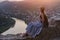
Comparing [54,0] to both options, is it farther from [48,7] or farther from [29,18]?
[29,18]

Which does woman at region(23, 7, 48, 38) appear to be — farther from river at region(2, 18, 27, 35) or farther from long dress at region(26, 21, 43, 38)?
river at region(2, 18, 27, 35)

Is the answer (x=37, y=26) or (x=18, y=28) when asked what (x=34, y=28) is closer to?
(x=37, y=26)

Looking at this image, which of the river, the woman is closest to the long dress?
the woman

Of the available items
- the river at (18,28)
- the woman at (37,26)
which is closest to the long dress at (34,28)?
the woman at (37,26)

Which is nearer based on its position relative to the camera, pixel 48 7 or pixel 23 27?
pixel 23 27

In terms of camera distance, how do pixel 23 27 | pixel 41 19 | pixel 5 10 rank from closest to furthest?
pixel 41 19
pixel 23 27
pixel 5 10

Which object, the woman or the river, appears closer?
the woman

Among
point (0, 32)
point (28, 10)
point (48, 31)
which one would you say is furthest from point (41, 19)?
point (0, 32)
